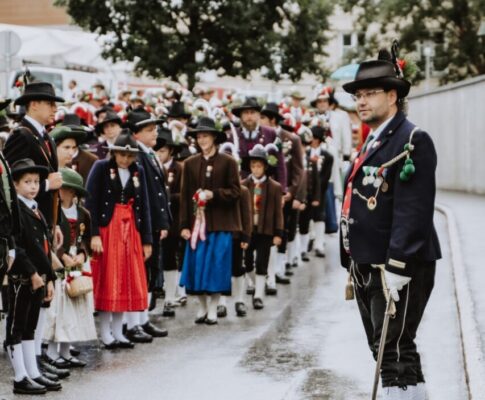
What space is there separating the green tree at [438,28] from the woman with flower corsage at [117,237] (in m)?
42.2

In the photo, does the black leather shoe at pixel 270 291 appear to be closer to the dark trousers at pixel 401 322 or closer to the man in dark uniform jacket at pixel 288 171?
the man in dark uniform jacket at pixel 288 171

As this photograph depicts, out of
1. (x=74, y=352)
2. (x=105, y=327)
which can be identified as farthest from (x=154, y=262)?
(x=74, y=352)

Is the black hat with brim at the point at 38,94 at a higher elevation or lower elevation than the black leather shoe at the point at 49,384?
higher

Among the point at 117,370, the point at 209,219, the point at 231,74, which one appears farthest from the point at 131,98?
the point at 231,74

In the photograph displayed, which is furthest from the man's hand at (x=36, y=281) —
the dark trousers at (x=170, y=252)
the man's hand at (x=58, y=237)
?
the dark trousers at (x=170, y=252)

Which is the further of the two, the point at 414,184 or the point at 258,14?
the point at 258,14

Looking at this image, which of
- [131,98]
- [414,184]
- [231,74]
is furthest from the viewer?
[231,74]

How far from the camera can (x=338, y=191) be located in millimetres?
19688

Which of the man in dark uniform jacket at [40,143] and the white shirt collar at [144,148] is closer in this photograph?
the man in dark uniform jacket at [40,143]

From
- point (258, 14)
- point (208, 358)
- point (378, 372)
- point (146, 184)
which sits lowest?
point (208, 358)

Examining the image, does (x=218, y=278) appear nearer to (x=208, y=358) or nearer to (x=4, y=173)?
(x=208, y=358)

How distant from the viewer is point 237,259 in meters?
12.0

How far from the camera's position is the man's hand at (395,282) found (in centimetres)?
611

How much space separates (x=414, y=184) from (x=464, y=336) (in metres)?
3.94
